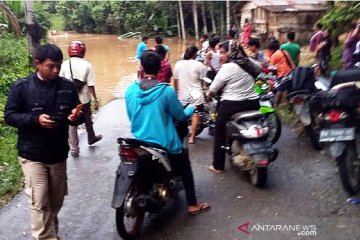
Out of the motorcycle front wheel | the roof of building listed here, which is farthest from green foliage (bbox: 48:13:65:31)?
the motorcycle front wheel

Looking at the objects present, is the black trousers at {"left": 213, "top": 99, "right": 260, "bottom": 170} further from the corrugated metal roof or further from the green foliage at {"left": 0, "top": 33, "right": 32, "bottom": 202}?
the corrugated metal roof

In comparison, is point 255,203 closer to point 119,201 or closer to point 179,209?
point 179,209

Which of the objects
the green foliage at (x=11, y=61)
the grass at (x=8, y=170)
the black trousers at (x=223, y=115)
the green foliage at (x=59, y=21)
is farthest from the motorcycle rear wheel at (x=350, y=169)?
the green foliage at (x=59, y=21)

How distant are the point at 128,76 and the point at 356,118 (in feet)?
51.0

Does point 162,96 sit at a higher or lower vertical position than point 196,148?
higher

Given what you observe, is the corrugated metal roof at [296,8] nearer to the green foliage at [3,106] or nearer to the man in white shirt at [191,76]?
the green foliage at [3,106]

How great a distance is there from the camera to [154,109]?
13.1 ft

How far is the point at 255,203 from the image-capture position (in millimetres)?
4621

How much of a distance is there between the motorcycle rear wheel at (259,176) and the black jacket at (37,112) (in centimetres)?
224

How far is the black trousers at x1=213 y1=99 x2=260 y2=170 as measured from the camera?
205 inches

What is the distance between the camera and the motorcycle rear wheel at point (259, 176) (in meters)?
4.86

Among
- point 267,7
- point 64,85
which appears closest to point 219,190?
point 64,85

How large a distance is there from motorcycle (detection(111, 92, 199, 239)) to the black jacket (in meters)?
0.56

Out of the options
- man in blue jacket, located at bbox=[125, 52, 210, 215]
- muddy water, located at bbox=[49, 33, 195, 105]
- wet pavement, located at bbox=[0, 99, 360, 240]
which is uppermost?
man in blue jacket, located at bbox=[125, 52, 210, 215]
